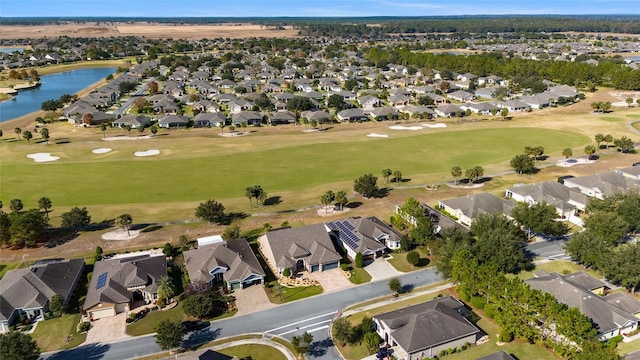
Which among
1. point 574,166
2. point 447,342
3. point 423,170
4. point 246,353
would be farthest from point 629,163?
point 246,353

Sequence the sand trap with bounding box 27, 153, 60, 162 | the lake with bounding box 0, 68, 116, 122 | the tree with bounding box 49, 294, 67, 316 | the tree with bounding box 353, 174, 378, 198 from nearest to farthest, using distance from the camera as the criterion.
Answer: the tree with bounding box 49, 294, 67, 316 < the tree with bounding box 353, 174, 378, 198 < the sand trap with bounding box 27, 153, 60, 162 < the lake with bounding box 0, 68, 116, 122

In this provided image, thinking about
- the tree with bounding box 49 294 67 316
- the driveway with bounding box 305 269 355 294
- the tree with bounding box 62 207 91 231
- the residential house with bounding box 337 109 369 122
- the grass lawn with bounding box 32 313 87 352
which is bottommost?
the grass lawn with bounding box 32 313 87 352

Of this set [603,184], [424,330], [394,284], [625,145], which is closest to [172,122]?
[394,284]

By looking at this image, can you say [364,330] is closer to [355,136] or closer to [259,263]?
[259,263]

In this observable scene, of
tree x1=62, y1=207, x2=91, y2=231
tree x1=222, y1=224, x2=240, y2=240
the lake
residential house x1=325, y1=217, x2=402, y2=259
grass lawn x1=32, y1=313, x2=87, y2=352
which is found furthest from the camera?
the lake

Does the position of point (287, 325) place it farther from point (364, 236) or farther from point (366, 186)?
point (366, 186)

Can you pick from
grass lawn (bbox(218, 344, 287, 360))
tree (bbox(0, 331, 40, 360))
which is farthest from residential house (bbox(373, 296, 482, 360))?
tree (bbox(0, 331, 40, 360))

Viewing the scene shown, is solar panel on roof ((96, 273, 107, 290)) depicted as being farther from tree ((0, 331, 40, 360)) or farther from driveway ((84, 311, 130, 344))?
tree ((0, 331, 40, 360))

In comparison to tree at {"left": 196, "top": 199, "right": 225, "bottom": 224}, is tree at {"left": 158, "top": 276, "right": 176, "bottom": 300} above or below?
below
